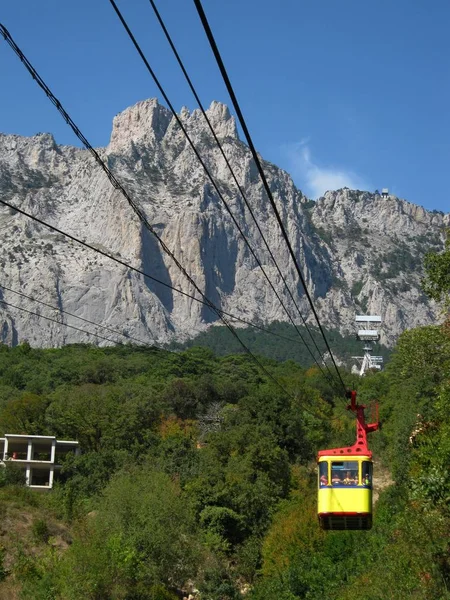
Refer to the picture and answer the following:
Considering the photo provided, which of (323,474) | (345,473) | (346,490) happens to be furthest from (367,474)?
(323,474)

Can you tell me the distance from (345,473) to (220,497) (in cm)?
3263

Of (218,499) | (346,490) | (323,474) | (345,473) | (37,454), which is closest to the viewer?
(346,490)

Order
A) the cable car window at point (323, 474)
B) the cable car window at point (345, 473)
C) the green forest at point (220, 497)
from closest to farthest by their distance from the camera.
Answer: the cable car window at point (345, 473) < the cable car window at point (323, 474) < the green forest at point (220, 497)

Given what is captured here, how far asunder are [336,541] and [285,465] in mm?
16502

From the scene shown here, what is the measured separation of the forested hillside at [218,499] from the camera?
3262 cm

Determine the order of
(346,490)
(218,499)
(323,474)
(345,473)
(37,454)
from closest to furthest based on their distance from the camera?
(346,490), (345,473), (323,474), (218,499), (37,454)

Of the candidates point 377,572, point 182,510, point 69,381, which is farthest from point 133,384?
point 377,572

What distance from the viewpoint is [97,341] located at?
17925 cm

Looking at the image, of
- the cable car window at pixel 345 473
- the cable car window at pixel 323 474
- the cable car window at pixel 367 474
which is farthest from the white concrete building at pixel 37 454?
the cable car window at pixel 367 474

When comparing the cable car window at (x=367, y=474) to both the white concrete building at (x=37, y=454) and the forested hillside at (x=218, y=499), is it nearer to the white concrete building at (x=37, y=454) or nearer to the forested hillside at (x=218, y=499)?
Result: the forested hillside at (x=218, y=499)

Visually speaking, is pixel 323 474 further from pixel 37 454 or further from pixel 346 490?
pixel 37 454

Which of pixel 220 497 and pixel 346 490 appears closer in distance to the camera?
pixel 346 490

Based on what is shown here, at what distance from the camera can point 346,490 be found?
2494 cm

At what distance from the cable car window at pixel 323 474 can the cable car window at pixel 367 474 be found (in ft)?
3.51
